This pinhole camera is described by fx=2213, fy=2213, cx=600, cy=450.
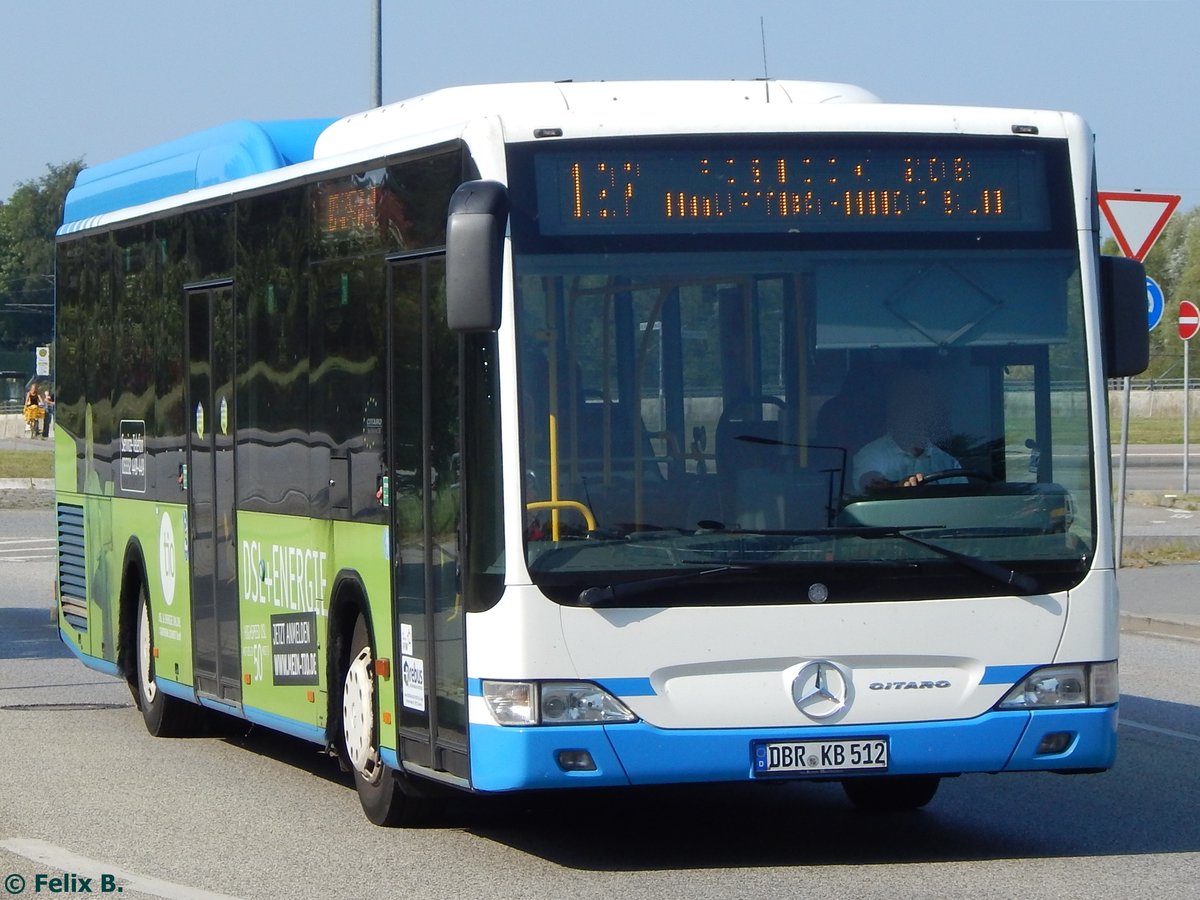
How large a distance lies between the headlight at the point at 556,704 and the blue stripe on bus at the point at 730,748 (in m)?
0.03

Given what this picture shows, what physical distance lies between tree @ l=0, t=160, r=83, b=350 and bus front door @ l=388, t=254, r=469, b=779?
423ft

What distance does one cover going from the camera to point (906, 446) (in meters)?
7.88

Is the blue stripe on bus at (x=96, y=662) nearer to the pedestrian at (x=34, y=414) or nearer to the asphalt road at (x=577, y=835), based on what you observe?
the asphalt road at (x=577, y=835)

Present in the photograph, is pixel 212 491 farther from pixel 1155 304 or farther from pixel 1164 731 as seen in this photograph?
pixel 1155 304

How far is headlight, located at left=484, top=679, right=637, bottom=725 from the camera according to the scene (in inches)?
300

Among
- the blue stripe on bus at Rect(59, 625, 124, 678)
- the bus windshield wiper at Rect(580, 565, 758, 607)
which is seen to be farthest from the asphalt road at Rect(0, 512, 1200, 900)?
the blue stripe on bus at Rect(59, 625, 124, 678)

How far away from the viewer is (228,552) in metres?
10.9

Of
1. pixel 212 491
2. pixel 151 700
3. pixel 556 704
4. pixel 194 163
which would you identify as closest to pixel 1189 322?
pixel 194 163

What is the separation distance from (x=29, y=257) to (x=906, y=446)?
461ft

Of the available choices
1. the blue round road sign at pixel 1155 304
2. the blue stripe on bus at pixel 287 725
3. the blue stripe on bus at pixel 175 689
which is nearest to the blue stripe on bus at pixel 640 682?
the blue stripe on bus at pixel 287 725

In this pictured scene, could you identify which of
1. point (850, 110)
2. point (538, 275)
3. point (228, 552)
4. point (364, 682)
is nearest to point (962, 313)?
point (850, 110)

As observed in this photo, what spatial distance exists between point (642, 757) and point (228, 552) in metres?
3.86

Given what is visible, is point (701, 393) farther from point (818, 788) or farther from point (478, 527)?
point (818, 788)

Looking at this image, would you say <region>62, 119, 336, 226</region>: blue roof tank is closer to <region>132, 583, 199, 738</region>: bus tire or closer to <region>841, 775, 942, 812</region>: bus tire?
<region>132, 583, 199, 738</region>: bus tire
